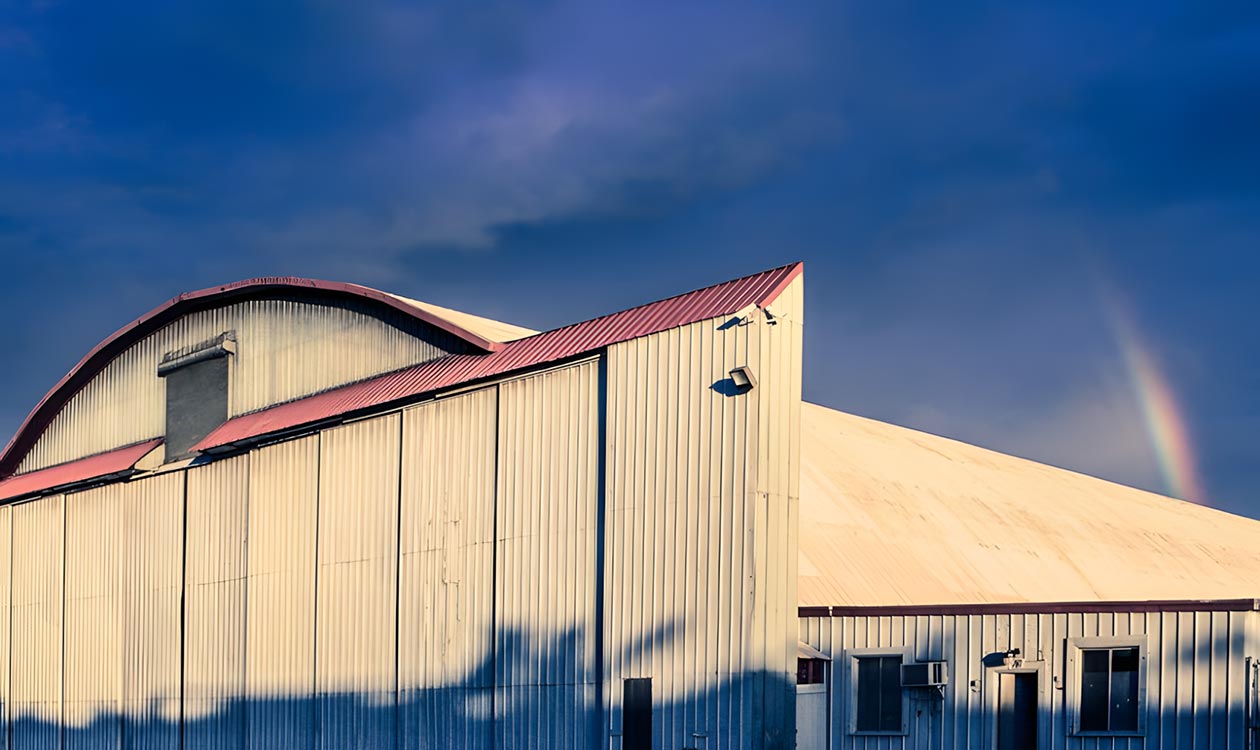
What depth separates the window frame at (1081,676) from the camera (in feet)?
75.5

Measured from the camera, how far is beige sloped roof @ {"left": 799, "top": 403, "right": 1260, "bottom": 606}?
37.2 meters

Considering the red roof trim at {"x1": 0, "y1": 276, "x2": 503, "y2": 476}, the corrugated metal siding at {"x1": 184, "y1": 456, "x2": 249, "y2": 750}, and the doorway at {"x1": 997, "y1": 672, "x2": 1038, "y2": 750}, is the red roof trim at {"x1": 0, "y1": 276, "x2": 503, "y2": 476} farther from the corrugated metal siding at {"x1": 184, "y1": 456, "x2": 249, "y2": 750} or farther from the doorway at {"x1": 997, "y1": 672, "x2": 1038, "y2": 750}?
the doorway at {"x1": 997, "y1": 672, "x2": 1038, "y2": 750}

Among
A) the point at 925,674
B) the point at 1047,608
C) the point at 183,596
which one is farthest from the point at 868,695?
the point at 183,596

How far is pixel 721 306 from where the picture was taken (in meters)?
25.0

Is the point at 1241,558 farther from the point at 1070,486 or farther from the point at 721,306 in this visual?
the point at 721,306

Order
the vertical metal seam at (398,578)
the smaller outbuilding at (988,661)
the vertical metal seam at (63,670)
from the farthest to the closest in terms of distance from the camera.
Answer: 1. the vertical metal seam at (63,670)
2. the vertical metal seam at (398,578)
3. the smaller outbuilding at (988,661)

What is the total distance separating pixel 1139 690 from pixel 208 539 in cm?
2302

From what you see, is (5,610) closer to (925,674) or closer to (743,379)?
(743,379)

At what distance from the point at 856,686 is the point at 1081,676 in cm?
417

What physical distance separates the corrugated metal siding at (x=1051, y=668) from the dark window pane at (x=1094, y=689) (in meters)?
0.25

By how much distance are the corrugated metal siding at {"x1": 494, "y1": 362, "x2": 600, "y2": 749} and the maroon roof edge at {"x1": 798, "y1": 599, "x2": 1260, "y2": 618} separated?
4.22m

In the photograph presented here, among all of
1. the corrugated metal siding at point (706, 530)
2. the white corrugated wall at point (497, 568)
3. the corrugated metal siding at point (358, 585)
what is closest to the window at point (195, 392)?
the white corrugated wall at point (497, 568)

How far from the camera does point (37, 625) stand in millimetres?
43219

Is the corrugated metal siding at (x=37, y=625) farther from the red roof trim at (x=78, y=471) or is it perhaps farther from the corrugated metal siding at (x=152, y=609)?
the corrugated metal siding at (x=152, y=609)
